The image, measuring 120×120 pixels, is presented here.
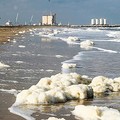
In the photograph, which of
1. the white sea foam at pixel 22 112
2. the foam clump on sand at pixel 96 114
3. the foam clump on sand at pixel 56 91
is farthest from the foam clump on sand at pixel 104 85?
the white sea foam at pixel 22 112

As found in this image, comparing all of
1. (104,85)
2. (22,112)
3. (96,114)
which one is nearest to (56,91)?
(22,112)

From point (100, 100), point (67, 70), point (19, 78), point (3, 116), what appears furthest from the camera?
point (67, 70)

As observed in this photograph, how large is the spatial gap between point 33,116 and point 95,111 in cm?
190

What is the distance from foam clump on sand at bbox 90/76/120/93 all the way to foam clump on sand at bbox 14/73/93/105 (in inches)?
30.3

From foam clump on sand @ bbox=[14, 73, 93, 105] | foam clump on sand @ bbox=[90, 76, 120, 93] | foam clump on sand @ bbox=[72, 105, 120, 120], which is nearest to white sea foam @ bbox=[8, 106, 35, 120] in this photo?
foam clump on sand @ bbox=[14, 73, 93, 105]

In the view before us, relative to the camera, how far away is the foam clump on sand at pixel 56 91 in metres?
14.5

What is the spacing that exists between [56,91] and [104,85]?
319cm

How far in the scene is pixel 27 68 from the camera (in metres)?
24.5

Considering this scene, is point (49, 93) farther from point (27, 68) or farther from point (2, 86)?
point (27, 68)

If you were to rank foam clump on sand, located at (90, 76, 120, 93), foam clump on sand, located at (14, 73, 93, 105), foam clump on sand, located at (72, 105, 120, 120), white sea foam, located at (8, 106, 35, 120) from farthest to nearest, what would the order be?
1. foam clump on sand, located at (90, 76, 120, 93)
2. foam clump on sand, located at (14, 73, 93, 105)
3. white sea foam, located at (8, 106, 35, 120)
4. foam clump on sand, located at (72, 105, 120, 120)

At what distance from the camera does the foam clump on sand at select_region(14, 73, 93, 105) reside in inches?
570

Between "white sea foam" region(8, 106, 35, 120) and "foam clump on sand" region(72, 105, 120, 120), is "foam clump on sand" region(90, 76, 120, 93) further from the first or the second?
"white sea foam" region(8, 106, 35, 120)

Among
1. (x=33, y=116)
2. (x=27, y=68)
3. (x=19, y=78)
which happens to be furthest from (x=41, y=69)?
(x=33, y=116)

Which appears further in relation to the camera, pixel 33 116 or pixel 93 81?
pixel 93 81
